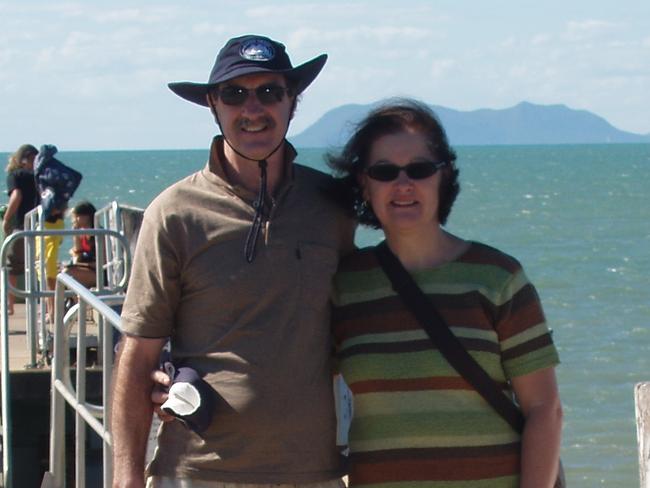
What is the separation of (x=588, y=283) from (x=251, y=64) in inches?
1007

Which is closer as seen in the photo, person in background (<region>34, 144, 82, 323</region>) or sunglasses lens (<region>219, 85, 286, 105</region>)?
sunglasses lens (<region>219, 85, 286, 105</region>)

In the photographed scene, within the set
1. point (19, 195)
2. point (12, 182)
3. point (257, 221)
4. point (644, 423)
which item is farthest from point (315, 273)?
point (12, 182)

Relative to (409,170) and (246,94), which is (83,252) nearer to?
(246,94)

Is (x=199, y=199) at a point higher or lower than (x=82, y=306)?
higher

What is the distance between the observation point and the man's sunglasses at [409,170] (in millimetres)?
3754

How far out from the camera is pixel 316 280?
379cm

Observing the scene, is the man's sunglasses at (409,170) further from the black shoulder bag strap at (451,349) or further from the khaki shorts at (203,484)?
the khaki shorts at (203,484)

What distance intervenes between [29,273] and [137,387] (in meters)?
5.76

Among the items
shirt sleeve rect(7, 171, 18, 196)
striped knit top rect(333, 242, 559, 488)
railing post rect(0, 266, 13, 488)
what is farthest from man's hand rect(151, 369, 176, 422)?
shirt sleeve rect(7, 171, 18, 196)

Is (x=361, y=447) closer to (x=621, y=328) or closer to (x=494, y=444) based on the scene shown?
(x=494, y=444)

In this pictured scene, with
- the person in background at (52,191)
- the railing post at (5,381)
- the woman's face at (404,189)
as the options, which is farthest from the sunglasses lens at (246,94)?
the person in background at (52,191)

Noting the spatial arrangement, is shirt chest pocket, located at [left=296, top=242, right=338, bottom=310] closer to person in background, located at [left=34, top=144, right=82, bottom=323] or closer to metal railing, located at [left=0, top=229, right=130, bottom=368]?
metal railing, located at [left=0, top=229, right=130, bottom=368]

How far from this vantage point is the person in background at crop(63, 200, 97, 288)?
10.9 meters

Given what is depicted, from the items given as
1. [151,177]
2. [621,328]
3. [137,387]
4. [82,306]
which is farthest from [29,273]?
[151,177]
